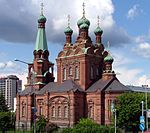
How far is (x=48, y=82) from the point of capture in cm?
9738

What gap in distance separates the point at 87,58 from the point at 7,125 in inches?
887

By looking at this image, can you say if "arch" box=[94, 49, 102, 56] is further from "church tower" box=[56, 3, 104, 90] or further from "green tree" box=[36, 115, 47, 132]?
"green tree" box=[36, 115, 47, 132]

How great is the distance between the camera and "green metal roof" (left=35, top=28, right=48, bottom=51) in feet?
323

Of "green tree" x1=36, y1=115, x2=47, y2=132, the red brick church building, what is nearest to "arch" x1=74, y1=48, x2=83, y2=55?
the red brick church building

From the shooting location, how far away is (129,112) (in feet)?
214

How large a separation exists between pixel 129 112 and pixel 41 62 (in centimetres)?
3684

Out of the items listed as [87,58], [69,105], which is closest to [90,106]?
[69,105]

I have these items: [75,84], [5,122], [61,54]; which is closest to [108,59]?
[75,84]

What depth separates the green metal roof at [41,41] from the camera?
98.5 metres

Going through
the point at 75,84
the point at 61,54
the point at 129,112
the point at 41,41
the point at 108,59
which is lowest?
the point at 129,112

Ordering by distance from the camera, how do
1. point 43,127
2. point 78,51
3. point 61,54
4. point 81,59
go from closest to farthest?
point 43,127
point 81,59
point 78,51
point 61,54

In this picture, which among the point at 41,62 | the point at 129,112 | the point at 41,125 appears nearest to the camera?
the point at 129,112

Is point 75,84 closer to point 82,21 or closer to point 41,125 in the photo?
point 82,21

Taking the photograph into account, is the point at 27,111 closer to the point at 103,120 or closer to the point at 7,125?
the point at 7,125
